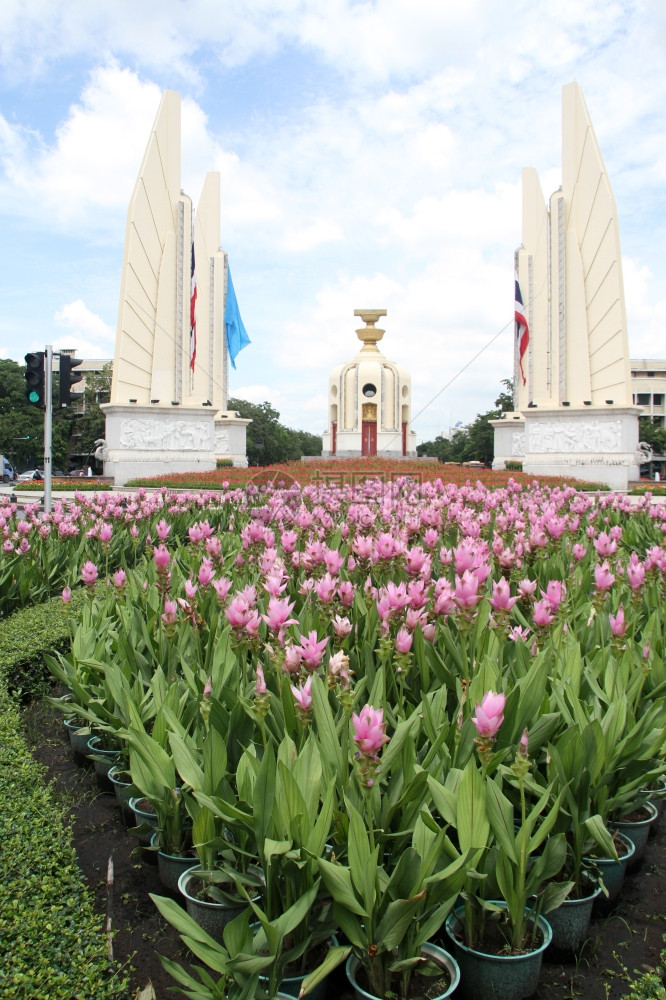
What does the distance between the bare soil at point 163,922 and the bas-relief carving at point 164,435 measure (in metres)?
21.2

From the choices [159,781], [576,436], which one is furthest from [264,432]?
[159,781]

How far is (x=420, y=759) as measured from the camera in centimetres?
217

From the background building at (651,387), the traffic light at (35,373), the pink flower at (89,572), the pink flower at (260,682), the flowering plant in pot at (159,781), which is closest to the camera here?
the pink flower at (260,682)

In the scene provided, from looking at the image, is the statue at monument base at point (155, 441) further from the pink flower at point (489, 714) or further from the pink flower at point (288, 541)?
the pink flower at point (489, 714)

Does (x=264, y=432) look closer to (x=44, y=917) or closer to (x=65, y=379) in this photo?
(x=65, y=379)

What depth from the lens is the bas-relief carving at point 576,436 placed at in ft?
73.4

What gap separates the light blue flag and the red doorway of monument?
10.2 metres

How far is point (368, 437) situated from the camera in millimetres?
40781

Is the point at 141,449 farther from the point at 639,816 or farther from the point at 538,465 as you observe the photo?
the point at 639,816

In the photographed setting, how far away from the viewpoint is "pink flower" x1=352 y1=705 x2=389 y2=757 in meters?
1.52

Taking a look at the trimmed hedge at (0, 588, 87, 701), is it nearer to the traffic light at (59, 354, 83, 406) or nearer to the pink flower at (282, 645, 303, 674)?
the pink flower at (282, 645, 303, 674)

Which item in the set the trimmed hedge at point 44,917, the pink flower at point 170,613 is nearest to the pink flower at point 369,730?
the trimmed hedge at point 44,917

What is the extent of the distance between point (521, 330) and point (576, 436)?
5.98 m

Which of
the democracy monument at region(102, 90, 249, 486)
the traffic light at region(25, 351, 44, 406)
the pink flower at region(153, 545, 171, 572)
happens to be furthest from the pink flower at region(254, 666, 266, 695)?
the democracy monument at region(102, 90, 249, 486)
